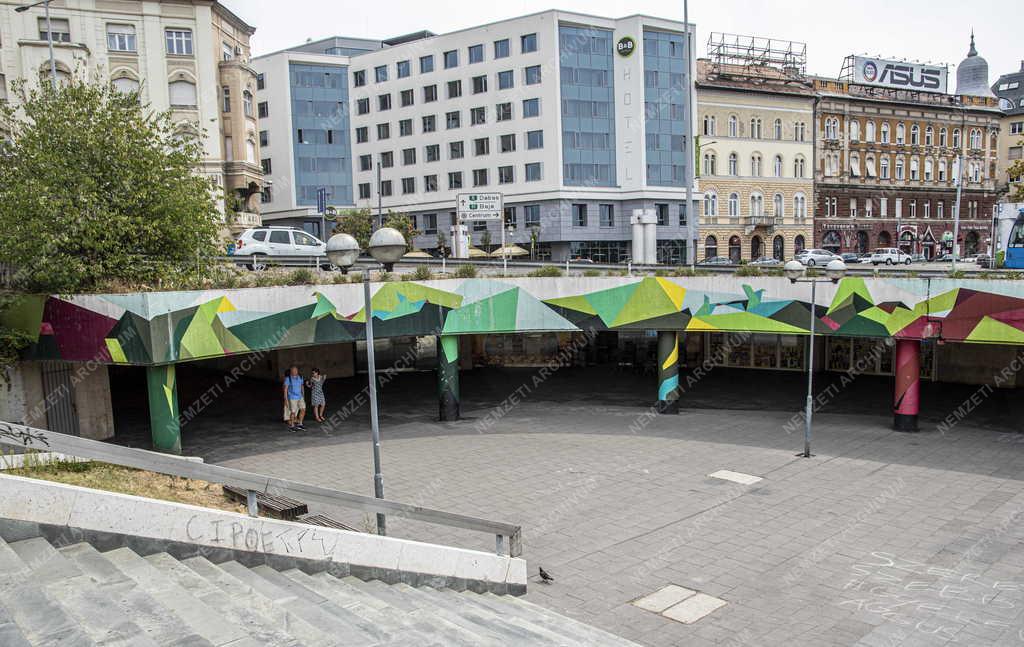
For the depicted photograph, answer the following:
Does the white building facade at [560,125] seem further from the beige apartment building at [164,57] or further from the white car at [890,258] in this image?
the beige apartment building at [164,57]

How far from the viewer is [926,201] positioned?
66.6 meters

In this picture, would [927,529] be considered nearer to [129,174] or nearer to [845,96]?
[129,174]

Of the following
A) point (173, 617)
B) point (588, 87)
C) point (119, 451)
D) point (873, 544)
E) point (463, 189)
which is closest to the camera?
point (173, 617)

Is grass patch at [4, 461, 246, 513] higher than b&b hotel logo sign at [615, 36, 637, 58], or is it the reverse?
b&b hotel logo sign at [615, 36, 637, 58]

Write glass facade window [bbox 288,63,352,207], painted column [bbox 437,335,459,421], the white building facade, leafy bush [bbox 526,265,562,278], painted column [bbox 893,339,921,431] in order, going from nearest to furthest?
painted column [bbox 893,339,921,431]
painted column [bbox 437,335,459,421]
leafy bush [bbox 526,265,562,278]
the white building facade
glass facade window [bbox 288,63,352,207]

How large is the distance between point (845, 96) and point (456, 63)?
31281mm

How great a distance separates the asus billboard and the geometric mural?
1902 inches

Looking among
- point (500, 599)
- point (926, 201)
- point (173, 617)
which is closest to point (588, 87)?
point (926, 201)

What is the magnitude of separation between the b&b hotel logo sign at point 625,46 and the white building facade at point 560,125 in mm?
101

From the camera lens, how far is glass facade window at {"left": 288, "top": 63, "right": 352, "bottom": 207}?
60.4 metres

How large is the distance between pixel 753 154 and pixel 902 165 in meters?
16.1

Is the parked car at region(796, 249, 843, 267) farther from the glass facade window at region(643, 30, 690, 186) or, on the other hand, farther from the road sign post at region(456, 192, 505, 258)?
the road sign post at region(456, 192, 505, 258)

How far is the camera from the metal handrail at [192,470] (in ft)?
22.6

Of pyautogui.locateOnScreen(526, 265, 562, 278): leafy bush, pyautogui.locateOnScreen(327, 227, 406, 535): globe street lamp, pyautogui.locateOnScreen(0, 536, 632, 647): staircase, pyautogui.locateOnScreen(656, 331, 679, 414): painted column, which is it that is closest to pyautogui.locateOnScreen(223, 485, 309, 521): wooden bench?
pyautogui.locateOnScreen(327, 227, 406, 535): globe street lamp
